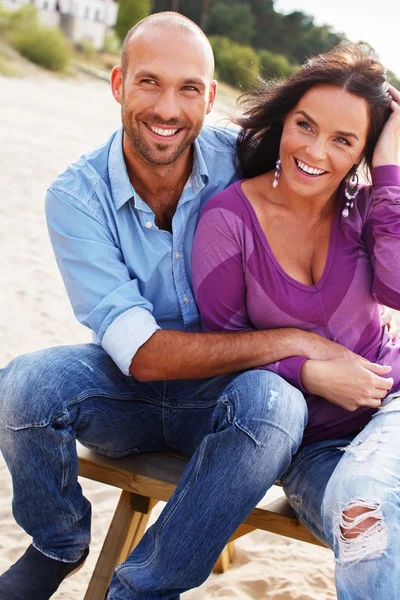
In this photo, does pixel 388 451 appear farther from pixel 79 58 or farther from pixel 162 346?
pixel 79 58

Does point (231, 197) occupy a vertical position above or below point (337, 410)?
above

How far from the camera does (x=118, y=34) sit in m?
31.8

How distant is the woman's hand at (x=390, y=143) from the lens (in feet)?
9.32

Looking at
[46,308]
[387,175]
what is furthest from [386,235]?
[46,308]

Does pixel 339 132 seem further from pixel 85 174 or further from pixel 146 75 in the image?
pixel 85 174

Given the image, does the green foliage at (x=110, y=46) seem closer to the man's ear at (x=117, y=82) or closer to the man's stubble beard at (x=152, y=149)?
the man's ear at (x=117, y=82)

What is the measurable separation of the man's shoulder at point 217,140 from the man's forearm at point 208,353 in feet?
2.63

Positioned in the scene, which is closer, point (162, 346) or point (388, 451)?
point (388, 451)

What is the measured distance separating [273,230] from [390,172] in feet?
1.43

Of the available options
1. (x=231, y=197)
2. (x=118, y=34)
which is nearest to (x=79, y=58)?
(x=118, y=34)

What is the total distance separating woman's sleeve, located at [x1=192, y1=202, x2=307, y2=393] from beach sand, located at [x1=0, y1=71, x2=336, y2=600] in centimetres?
122

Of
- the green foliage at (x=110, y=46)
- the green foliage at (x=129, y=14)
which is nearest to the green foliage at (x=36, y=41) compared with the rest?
the green foliage at (x=110, y=46)

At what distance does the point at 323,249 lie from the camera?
9.41ft

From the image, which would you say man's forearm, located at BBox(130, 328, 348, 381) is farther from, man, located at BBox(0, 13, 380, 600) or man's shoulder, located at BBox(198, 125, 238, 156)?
man's shoulder, located at BBox(198, 125, 238, 156)
